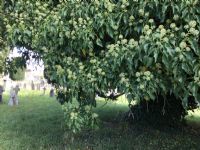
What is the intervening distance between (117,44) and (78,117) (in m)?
1.72

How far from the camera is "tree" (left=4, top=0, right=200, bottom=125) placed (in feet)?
20.7

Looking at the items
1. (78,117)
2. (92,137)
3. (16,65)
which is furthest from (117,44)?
(92,137)

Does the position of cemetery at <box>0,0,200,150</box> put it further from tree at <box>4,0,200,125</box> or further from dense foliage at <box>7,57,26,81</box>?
dense foliage at <box>7,57,26,81</box>

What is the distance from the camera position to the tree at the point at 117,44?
6.30 meters

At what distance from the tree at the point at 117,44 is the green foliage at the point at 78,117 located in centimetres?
18

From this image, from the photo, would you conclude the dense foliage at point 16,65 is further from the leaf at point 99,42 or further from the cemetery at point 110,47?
the leaf at point 99,42

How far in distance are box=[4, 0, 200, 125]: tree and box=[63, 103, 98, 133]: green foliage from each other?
18 centimetres

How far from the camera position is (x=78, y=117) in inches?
314

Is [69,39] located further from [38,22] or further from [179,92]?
[179,92]

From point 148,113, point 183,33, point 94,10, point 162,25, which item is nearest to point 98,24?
point 94,10

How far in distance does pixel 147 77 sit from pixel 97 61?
1.30 m

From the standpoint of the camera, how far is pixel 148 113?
16125 mm

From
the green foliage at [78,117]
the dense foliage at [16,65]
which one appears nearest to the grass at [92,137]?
the dense foliage at [16,65]

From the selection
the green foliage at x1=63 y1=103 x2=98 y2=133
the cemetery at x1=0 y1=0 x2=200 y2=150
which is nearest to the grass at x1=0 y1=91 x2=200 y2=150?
the green foliage at x1=63 y1=103 x2=98 y2=133
